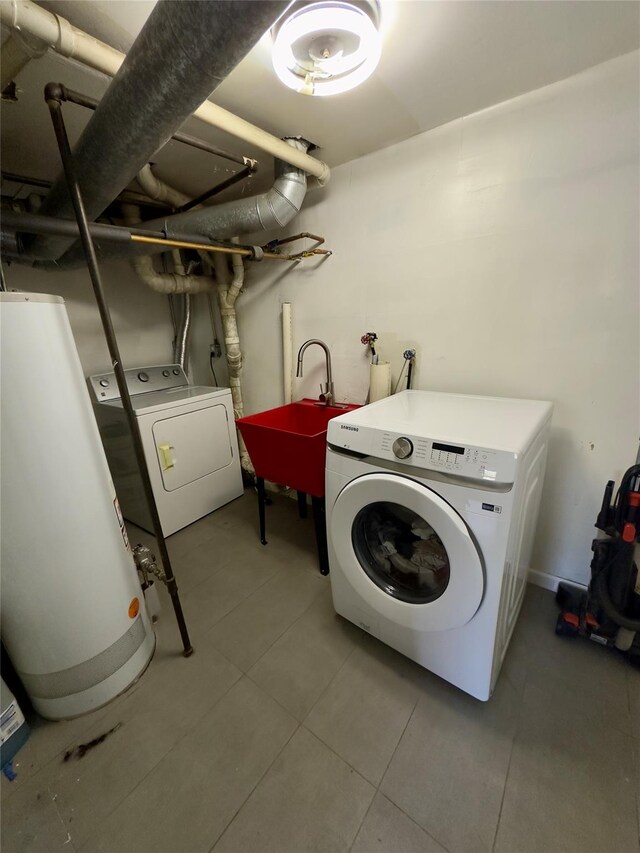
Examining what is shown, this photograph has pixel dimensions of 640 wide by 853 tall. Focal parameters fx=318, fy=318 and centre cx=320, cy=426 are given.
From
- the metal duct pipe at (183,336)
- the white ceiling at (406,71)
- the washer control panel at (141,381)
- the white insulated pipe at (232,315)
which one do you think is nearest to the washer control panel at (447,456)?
the white ceiling at (406,71)

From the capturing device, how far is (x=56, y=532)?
3.18 feet

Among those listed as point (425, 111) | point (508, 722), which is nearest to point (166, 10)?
point (425, 111)

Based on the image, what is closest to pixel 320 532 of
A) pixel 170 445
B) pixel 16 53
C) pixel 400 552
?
pixel 400 552

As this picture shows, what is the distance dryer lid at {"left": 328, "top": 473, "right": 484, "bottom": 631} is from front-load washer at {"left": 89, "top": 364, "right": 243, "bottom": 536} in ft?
4.30

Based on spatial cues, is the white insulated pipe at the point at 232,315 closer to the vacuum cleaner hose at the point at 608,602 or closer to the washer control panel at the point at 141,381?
the washer control panel at the point at 141,381

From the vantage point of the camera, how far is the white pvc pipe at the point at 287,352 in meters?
2.15

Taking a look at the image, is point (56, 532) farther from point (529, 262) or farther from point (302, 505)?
point (529, 262)

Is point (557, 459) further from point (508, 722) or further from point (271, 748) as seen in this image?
point (271, 748)

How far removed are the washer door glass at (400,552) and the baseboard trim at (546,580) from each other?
847 mm

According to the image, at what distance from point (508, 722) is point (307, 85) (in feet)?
7.14

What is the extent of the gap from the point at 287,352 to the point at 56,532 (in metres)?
1.60

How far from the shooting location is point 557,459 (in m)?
1.47

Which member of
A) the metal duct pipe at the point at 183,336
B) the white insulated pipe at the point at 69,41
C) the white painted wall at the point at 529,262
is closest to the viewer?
the white insulated pipe at the point at 69,41

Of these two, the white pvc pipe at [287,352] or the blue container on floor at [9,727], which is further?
the white pvc pipe at [287,352]
